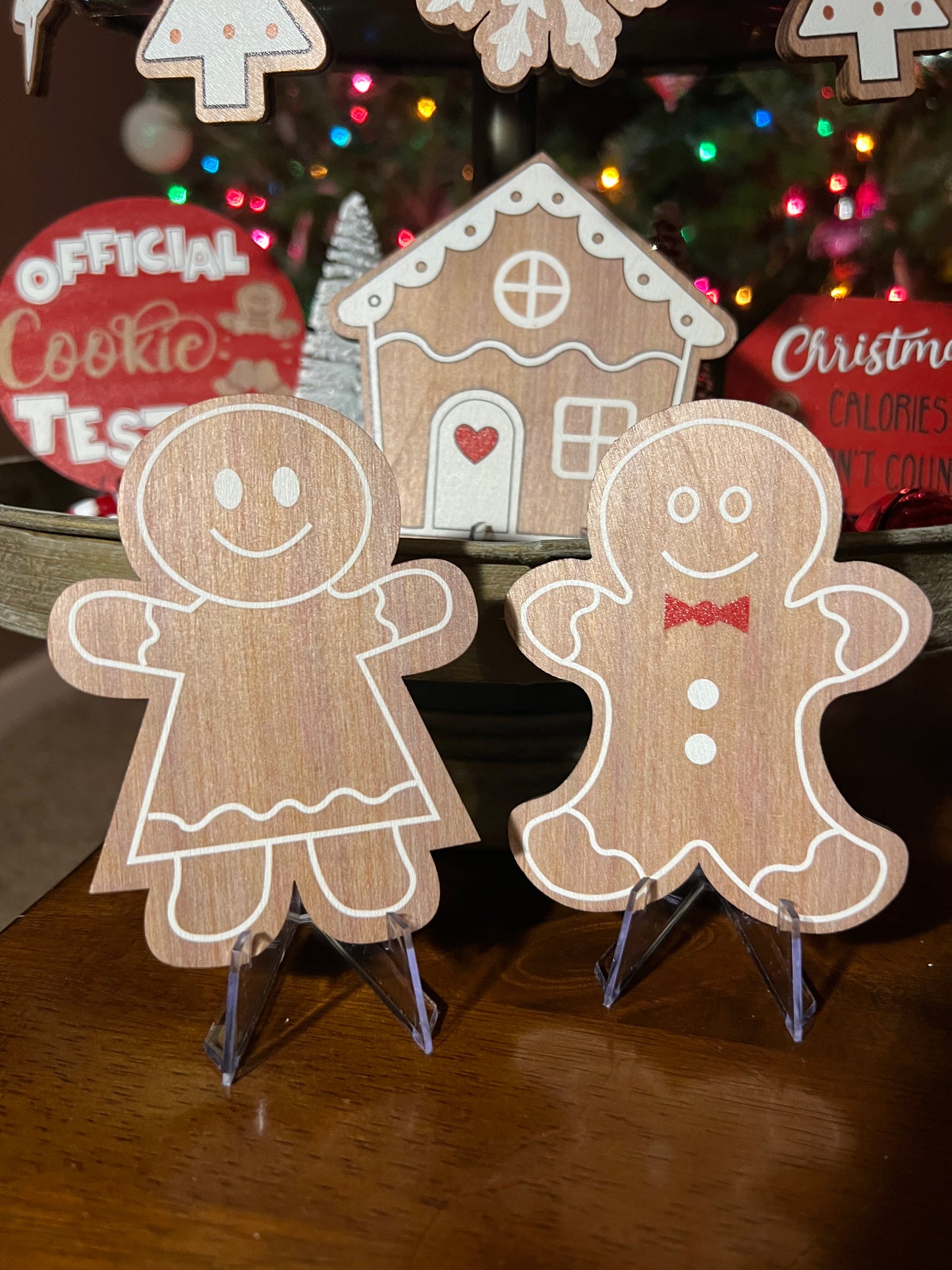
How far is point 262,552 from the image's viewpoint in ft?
1.65

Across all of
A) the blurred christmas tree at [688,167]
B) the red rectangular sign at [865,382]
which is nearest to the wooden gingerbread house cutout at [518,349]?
the red rectangular sign at [865,382]

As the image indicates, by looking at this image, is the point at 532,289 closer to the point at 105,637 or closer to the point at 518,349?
the point at 518,349

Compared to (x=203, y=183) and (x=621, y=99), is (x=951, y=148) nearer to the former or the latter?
(x=621, y=99)

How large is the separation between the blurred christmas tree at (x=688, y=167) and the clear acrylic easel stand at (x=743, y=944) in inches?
45.8

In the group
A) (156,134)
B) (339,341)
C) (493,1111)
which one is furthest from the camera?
(156,134)

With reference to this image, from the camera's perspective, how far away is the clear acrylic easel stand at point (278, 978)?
51cm

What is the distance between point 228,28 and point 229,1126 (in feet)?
1.87

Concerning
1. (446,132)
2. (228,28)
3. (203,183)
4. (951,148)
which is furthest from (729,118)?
(228,28)

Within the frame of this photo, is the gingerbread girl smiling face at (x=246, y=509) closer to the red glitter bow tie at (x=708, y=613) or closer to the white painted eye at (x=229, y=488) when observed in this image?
the white painted eye at (x=229, y=488)

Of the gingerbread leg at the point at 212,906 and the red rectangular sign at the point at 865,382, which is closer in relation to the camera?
the gingerbread leg at the point at 212,906

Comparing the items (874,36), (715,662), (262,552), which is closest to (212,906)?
(262,552)

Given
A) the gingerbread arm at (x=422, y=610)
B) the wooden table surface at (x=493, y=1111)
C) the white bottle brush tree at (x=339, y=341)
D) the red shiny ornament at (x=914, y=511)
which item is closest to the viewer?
the wooden table surface at (x=493, y=1111)

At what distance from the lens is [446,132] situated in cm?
165

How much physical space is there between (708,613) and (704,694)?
4 cm
